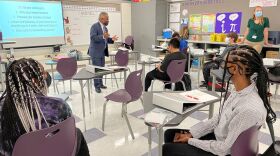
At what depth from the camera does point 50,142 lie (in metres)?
1.07

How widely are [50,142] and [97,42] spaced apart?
3.08 meters

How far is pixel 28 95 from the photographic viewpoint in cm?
113

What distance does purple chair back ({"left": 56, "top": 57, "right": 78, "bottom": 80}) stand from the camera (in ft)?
11.3

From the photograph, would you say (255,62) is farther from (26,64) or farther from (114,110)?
(114,110)

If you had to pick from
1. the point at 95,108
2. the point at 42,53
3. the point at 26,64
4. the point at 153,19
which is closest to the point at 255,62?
the point at 26,64

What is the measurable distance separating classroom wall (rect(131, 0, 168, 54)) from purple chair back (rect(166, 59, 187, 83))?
410 cm

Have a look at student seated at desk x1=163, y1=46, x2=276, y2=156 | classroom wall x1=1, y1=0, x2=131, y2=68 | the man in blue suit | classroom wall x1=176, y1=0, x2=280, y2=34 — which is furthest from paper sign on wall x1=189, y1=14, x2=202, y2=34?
student seated at desk x1=163, y1=46, x2=276, y2=156

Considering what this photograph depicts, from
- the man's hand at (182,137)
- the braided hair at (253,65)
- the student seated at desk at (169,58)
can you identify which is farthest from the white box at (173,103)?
the student seated at desk at (169,58)

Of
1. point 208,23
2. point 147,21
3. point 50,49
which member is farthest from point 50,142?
point 147,21

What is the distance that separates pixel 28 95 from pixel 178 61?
7.62 ft

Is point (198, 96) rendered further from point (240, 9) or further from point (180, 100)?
point (240, 9)

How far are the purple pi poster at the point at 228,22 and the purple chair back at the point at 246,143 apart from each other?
520 centimetres

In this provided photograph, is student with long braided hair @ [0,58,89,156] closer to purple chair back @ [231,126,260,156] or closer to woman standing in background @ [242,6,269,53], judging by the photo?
purple chair back @ [231,126,260,156]

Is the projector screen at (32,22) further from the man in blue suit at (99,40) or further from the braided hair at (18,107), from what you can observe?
the braided hair at (18,107)
